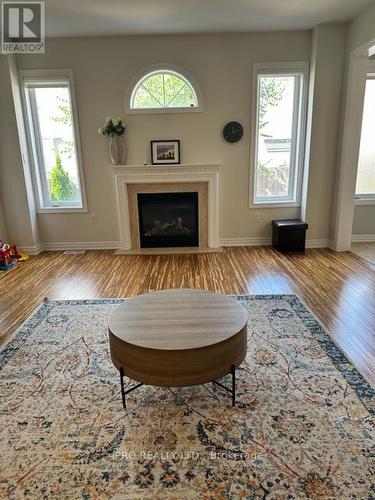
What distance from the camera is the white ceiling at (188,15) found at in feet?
10.9

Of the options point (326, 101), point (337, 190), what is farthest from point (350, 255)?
point (326, 101)

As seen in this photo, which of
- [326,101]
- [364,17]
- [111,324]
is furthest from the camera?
[326,101]

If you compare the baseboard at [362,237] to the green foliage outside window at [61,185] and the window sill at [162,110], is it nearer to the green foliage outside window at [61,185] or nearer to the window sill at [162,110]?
the window sill at [162,110]

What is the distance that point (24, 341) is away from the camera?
7.89 feet

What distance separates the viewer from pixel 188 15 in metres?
3.59

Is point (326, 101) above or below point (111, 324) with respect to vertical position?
above

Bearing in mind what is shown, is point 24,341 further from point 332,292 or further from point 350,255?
point 350,255

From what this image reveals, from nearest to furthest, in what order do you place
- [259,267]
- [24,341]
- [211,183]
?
[24,341] < [259,267] < [211,183]

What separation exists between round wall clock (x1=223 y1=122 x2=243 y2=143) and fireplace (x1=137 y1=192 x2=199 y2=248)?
2.96 ft

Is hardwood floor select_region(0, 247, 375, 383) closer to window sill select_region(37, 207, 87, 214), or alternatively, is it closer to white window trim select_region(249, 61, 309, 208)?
window sill select_region(37, 207, 87, 214)

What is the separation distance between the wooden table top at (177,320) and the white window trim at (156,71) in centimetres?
312

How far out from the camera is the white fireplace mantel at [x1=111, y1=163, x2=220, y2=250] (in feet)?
14.5

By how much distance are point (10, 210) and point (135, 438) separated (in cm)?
404

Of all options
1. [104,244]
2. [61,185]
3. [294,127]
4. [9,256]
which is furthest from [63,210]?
[294,127]
